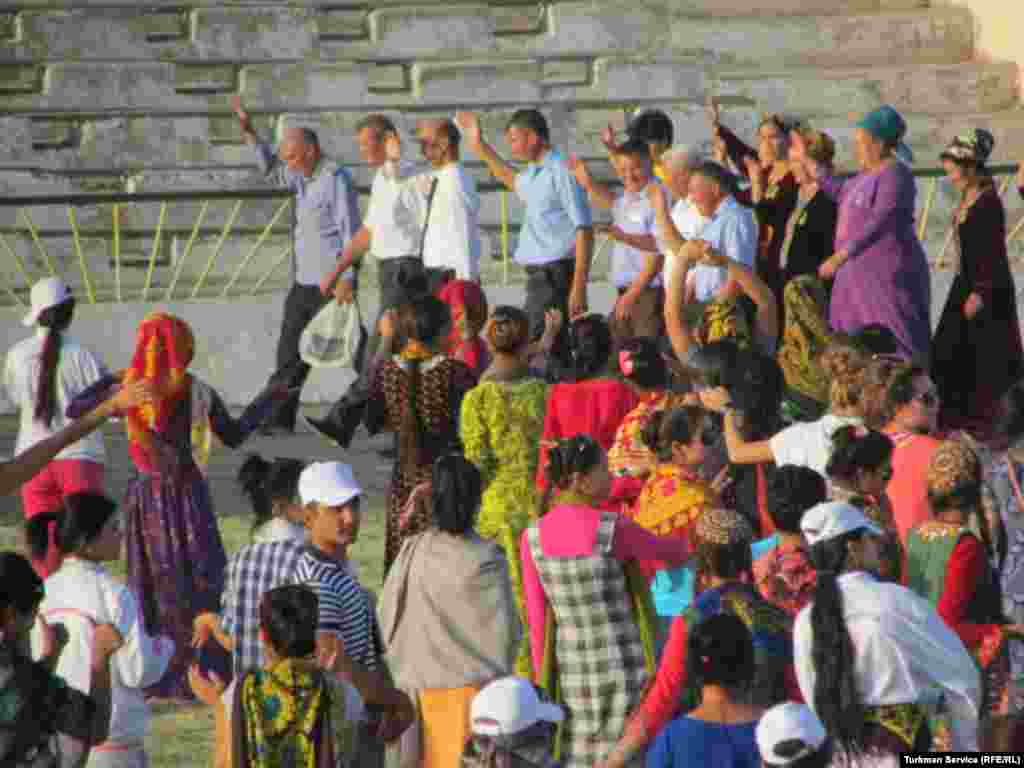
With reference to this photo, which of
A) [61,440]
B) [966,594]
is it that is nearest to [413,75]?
[61,440]

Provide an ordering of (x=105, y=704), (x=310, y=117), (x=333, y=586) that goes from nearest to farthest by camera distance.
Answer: (x=105, y=704) → (x=333, y=586) → (x=310, y=117)

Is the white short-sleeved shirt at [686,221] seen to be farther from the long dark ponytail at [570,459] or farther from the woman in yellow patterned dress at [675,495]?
the long dark ponytail at [570,459]

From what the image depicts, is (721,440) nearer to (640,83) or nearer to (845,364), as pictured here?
(845,364)

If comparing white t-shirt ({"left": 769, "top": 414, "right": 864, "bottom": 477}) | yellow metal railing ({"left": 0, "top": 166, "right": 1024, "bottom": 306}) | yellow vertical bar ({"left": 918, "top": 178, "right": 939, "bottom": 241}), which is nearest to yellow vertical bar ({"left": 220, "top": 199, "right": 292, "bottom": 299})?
yellow metal railing ({"left": 0, "top": 166, "right": 1024, "bottom": 306})

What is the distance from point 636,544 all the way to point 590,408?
6.01 ft

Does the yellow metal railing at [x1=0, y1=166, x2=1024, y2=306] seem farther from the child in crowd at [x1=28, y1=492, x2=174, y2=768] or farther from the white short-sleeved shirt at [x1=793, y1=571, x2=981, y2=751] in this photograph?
the white short-sleeved shirt at [x1=793, y1=571, x2=981, y2=751]

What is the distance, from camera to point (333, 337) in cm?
1716

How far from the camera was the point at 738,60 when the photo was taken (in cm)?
2422

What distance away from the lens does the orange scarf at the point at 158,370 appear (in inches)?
467

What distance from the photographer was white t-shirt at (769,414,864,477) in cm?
1038

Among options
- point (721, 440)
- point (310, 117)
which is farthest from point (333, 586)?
point (310, 117)

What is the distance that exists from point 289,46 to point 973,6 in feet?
17.4

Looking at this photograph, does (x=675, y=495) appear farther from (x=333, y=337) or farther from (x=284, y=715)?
(x=333, y=337)

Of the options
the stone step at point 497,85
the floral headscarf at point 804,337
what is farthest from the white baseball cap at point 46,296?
the stone step at point 497,85
